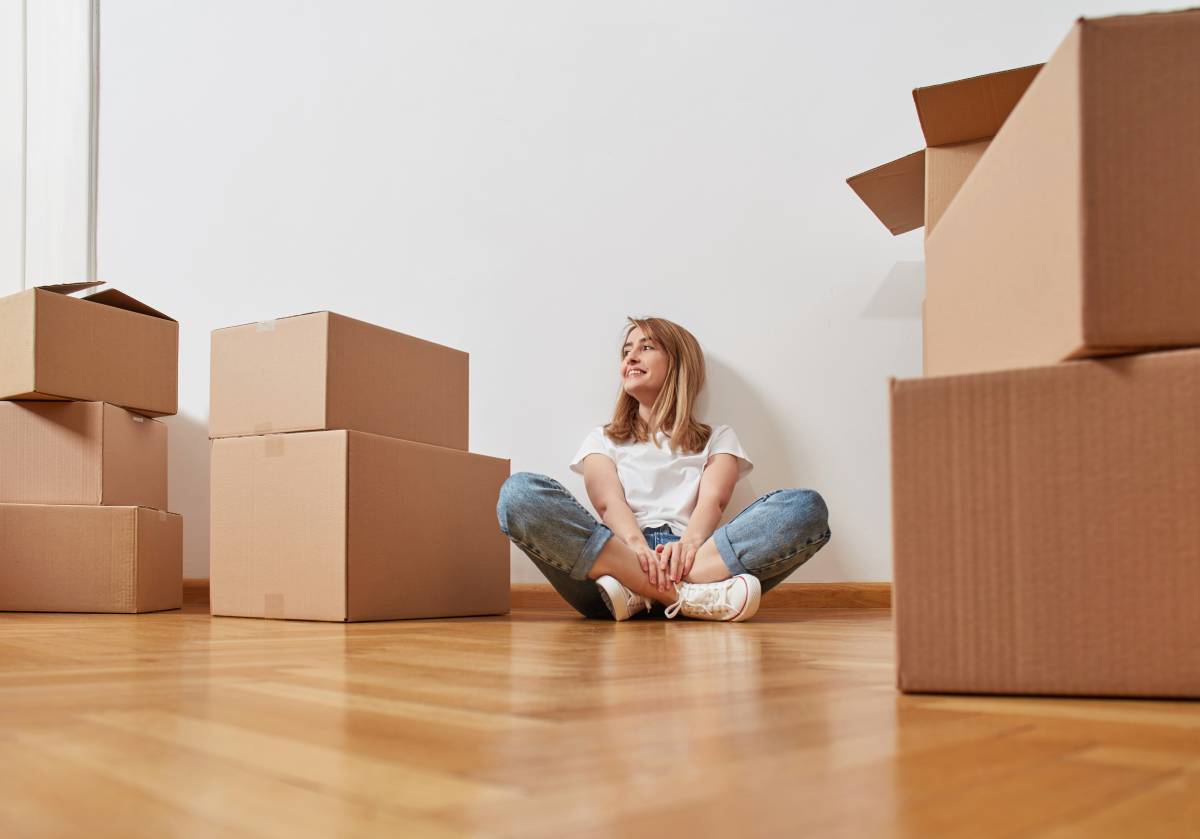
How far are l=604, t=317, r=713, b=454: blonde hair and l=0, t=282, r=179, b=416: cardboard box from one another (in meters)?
0.81

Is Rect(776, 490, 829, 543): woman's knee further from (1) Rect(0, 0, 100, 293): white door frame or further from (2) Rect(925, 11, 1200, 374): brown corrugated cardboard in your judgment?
(1) Rect(0, 0, 100, 293): white door frame

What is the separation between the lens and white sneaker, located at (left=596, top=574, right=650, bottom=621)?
1.33 m

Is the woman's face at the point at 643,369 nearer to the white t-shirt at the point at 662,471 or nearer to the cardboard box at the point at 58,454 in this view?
the white t-shirt at the point at 662,471

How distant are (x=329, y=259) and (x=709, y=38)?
85 cm

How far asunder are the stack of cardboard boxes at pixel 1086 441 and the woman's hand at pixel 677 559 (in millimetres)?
759

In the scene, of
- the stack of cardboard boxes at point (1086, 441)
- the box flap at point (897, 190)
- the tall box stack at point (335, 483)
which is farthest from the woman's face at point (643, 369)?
the stack of cardboard boxes at point (1086, 441)

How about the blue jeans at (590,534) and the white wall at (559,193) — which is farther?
the white wall at (559,193)

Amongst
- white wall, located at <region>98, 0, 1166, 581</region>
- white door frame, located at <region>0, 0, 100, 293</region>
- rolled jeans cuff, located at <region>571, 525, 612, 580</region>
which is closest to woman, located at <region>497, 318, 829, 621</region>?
Result: rolled jeans cuff, located at <region>571, 525, 612, 580</region>

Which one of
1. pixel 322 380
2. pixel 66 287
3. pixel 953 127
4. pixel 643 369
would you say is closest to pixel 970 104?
pixel 953 127

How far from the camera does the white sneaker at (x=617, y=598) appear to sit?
4.35 ft

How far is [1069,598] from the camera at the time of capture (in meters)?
0.58

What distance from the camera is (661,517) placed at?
155 cm

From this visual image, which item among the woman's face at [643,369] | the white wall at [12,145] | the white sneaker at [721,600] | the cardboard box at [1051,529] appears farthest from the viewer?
the white wall at [12,145]

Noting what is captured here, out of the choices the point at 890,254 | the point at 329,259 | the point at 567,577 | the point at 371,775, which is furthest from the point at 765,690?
the point at 329,259
